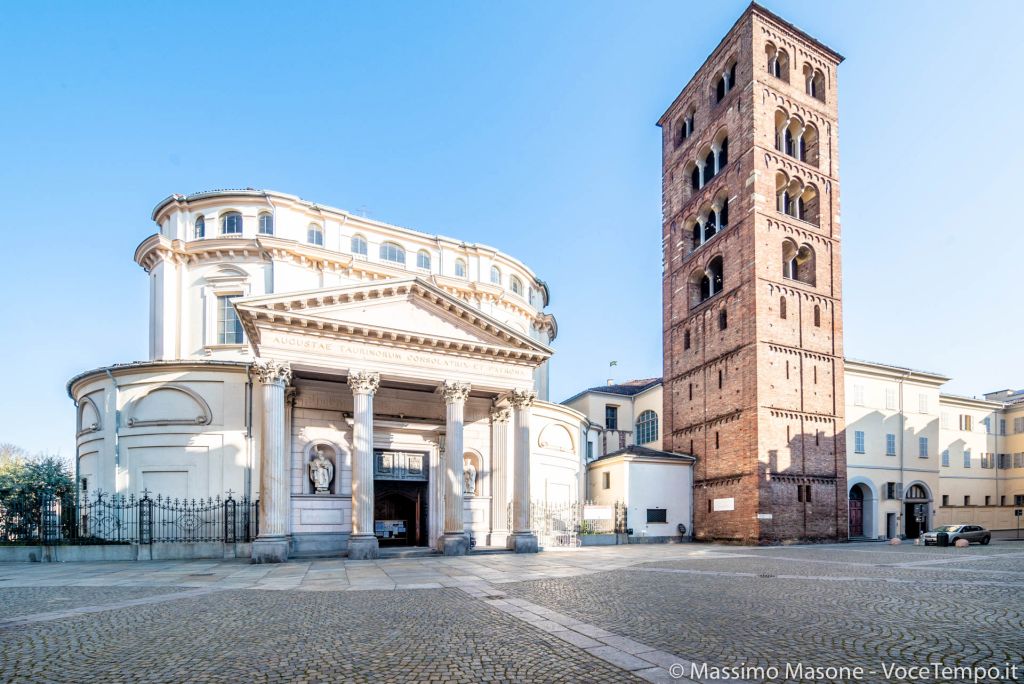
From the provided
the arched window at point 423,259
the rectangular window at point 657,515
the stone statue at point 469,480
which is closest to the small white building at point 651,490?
the rectangular window at point 657,515

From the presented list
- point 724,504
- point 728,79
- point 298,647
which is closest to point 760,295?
point 724,504

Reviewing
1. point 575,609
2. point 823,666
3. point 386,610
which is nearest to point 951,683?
point 823,666

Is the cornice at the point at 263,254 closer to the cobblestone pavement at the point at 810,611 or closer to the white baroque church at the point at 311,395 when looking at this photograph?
the white baroque church at the point at 311,395

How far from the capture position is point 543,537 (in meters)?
26.9

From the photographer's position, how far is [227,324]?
92.6ft

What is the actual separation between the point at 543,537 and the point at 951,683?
864 inches

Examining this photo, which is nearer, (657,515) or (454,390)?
(454,390)

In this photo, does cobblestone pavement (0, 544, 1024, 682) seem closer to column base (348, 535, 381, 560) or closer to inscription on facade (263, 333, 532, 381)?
column base (348, 535, 381, 560)

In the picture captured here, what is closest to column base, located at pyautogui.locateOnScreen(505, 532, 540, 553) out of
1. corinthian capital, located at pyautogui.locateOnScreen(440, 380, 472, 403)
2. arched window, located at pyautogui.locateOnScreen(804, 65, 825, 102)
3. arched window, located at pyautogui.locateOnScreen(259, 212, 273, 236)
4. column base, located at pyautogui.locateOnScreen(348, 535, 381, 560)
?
column base, located at pyautogui.locateOnScreen(348, 535, 381, 560)

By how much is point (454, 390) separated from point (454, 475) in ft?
10.5

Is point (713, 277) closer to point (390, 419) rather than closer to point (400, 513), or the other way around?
point (390, 419)

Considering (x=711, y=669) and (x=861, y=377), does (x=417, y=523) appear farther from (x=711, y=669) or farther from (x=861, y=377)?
(x=861, y=377)

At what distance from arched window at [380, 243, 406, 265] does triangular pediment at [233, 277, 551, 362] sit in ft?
31.5

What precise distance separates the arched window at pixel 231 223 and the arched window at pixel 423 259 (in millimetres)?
8801
